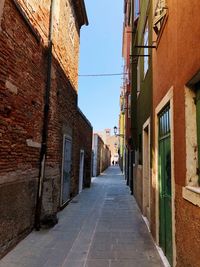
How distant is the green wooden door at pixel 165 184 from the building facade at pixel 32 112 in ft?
9.09

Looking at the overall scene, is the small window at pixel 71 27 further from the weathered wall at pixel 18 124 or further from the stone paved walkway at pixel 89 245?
the stone paved walkway at pixel 89 245

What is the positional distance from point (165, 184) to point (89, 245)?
2000 mm

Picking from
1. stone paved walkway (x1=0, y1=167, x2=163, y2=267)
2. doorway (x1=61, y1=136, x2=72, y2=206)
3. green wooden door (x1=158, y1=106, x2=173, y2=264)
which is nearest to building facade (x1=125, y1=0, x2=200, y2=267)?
green wooden door (x1=158, y1=106, x2=173, y2=264)

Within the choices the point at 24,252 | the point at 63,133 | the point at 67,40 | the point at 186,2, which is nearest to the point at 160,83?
the point at 186,2

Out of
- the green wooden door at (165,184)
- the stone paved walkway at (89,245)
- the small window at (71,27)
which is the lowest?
the stone paved walkway at (89,245)

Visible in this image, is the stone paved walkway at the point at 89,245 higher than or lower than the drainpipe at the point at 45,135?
lower

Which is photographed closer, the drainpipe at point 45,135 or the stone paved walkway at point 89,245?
the stone paved walkway at point 89,245

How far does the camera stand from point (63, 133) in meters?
9.71

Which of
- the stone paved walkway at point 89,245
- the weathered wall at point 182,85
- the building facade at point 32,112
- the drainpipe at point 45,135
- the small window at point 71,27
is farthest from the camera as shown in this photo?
the small window at point 71,27

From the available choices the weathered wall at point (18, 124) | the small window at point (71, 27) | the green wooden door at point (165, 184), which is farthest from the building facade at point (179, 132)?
the small window at point (71, 27)

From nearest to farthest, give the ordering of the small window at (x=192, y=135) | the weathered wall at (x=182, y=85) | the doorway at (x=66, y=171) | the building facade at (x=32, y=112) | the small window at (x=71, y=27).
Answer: the weathered wall at (x=182, y=85)
the small window at (x=192, y=135)
the building facade at (x=32, y=112)
the doorway at (x=66, y=171)
the small window at (x=71, y=27)

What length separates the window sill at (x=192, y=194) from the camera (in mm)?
3165

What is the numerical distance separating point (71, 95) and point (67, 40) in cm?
204

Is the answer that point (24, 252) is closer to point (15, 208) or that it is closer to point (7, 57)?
point (15, 208)
